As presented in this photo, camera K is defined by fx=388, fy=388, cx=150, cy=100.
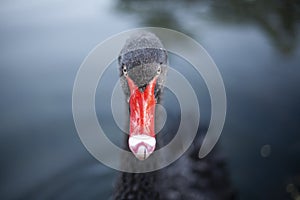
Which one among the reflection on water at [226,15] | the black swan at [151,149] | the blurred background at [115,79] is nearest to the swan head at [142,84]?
the black swan at [151,149]

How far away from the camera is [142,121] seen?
58.9 inches

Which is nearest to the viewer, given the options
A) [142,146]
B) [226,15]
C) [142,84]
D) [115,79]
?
[142,146]

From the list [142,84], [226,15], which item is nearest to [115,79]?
[226,15]

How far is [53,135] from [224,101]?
58.1 inches

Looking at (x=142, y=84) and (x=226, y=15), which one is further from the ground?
(x=226, y=15)

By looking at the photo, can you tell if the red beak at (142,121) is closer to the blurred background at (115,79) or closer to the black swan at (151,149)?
the black swan at (151,149)

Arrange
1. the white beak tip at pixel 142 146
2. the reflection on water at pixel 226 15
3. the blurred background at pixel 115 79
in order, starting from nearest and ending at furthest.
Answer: the white beak tip at pixel 142 146 < the blurred background at pixel 115 79 < the reflection on water at pixel 226 15

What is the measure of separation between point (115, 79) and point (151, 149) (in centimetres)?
217


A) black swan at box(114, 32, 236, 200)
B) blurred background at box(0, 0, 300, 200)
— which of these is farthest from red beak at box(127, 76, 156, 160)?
blurred background at box(0, 0, 300, 200)

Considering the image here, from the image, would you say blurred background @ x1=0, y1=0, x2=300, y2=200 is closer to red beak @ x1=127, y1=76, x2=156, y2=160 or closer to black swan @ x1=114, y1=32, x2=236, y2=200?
black swan @ x1=114, y1=32, x2=236, y2=200

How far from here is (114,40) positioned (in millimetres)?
4051

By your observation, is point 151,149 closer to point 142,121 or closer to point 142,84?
point 142,121

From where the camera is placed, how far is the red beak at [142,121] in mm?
1441

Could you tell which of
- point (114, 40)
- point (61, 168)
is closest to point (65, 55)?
point (114, 40)
